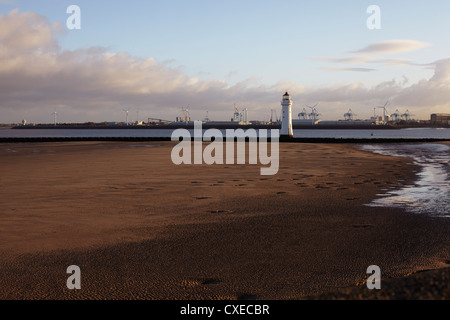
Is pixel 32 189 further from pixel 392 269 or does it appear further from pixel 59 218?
pixel 392 269

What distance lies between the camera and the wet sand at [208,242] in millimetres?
5570

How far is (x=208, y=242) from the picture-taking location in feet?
25.6

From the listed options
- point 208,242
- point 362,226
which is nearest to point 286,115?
point 362,226

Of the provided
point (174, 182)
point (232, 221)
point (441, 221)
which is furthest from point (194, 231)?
point (174, 182)

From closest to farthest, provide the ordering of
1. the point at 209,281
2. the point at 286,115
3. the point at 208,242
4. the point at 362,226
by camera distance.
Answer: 1. the point at 209,281
2. the point at 208,242
3. the point at 362,226
4. the point at 286,115

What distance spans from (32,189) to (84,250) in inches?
340

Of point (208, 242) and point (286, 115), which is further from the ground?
point (286, 115)

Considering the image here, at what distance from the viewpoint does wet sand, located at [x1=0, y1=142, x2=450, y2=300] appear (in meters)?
5.57

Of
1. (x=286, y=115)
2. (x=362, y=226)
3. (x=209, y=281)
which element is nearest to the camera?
(x=209, y=281)

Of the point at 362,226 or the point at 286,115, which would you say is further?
the point at 286,115

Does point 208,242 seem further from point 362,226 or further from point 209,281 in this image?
point 362,226

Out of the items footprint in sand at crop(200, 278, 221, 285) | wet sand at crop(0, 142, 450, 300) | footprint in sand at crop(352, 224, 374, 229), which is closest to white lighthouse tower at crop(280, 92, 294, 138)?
wet sand at crop(0, 142, 450, 300)
